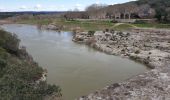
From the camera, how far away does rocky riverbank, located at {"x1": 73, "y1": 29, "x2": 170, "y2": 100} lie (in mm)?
20362

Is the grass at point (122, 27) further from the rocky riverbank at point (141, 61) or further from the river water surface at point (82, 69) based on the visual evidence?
the river water surface at point (82, 69)

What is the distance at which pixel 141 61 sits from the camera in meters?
33.6

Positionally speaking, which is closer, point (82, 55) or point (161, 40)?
point (82, 55)

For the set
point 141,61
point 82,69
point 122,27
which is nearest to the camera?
point 82,69

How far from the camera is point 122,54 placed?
1474 inches

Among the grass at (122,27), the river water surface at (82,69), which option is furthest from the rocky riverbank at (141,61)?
the grass at (122,27)

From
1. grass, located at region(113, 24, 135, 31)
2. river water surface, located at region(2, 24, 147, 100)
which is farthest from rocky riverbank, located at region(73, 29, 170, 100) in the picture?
grass, located at region(113, 24, 135, 31)

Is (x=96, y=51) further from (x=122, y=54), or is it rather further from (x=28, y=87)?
(x=28, y=87)

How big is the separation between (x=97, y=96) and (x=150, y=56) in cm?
1576

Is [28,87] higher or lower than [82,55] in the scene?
higher

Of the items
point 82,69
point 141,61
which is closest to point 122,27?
point 141,61

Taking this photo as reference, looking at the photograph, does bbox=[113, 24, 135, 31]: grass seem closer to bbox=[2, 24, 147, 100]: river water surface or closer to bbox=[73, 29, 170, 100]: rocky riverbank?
bbox=[73, 29, 170, 100]: rocky riverbank

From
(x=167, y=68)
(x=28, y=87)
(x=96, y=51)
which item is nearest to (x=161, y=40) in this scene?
(x=96, y=51)

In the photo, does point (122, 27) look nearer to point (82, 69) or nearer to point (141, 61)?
point (141, 61)
